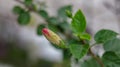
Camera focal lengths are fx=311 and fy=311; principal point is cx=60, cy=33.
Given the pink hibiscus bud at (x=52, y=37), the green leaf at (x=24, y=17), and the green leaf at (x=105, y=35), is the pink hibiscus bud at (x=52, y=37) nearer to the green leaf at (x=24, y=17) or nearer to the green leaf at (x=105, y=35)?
the green leaf at (x=105, y=35)

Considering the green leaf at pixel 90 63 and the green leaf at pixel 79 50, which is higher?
the green leaf at pixel 90 63

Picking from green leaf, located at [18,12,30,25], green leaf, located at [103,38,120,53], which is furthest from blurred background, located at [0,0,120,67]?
green leaf, located at [103,38,120,53]

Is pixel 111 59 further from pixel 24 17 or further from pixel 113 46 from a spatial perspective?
pixel 24 17

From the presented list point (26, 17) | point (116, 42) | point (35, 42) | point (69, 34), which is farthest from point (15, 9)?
point (35, 42)

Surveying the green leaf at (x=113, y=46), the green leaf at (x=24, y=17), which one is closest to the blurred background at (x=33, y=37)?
the green leaf at (x=24, y=17)

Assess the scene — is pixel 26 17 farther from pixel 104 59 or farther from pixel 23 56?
pixel 23 56

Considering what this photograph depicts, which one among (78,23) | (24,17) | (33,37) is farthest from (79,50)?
(33,37)

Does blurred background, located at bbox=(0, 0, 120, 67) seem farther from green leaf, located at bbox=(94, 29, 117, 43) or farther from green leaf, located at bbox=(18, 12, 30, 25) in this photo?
green leaf, located at bbox=(94, 29, 117, 43)
